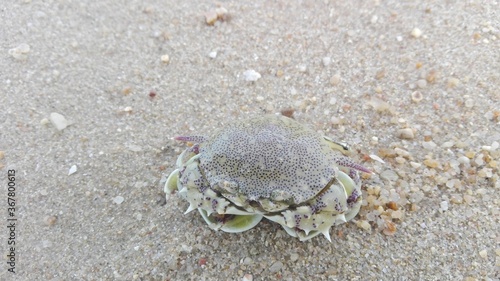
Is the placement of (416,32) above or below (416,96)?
above

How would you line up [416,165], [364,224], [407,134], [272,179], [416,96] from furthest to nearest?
1. [416,96]
2. [407,134]
3. [416,165]
4. [364,224]
5. [272,179]

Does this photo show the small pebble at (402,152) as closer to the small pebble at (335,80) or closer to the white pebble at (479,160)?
the white pebble at (479,160)

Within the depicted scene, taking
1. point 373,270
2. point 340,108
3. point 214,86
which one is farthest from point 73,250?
point 340,108

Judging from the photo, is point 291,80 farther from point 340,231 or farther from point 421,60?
point 340,231

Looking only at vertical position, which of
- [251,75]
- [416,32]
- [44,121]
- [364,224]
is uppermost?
[416,32]

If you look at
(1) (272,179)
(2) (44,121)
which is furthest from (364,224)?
(2) (44,121)

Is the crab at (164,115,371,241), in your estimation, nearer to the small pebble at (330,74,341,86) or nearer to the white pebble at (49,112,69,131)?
the small pebble at (330,74,341,86)

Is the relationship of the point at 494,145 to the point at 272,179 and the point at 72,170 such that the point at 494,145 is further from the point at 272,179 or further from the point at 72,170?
the point at 72,170
